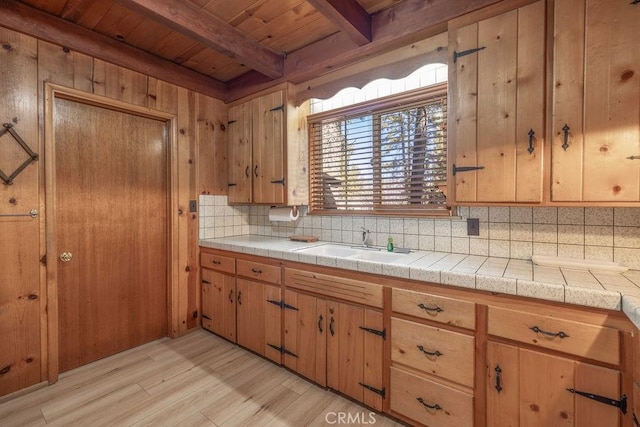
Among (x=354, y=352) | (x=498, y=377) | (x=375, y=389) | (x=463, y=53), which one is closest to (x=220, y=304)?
(x=354, y=352)

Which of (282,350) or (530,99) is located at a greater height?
(530,99)

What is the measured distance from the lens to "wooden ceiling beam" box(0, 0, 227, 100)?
1.77m

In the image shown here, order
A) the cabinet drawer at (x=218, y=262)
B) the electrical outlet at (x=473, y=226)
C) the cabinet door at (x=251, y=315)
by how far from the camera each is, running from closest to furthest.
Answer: the electrical outlet at (x=473, y=226), the cabinet door at (x=251, y=315), the cabinet drawer at (x=218, y=262)

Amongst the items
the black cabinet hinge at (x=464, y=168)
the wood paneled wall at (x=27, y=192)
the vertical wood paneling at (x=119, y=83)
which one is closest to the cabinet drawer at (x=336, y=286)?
the black cabinet hinge at (x=464, y=168)

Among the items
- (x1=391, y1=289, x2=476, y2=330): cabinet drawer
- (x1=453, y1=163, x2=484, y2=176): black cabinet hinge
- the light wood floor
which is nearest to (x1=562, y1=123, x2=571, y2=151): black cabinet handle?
(x1=453, y1=163, x2=484, y2=176): black cabinet hinge

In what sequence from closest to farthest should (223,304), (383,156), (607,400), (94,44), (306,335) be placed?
(607,400)
(306,335)
(94,44)
(383,156)
(223,304)

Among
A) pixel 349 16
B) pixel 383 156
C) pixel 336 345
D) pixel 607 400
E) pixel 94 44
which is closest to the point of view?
pixel 607 400

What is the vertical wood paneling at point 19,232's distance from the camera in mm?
1775

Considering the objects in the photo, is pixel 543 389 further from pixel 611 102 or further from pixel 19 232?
pixel 19 232

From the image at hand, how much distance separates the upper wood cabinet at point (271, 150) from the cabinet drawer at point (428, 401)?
1581mm


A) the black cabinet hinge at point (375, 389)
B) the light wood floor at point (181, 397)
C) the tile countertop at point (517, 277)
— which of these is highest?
the tile countertop at point (517, 277)

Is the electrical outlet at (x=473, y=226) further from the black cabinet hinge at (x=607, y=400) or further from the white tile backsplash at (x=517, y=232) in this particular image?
the black cabinet hinge at (x=607, y=400)

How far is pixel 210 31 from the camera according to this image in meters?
1.89

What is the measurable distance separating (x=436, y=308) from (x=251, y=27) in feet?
7.26
